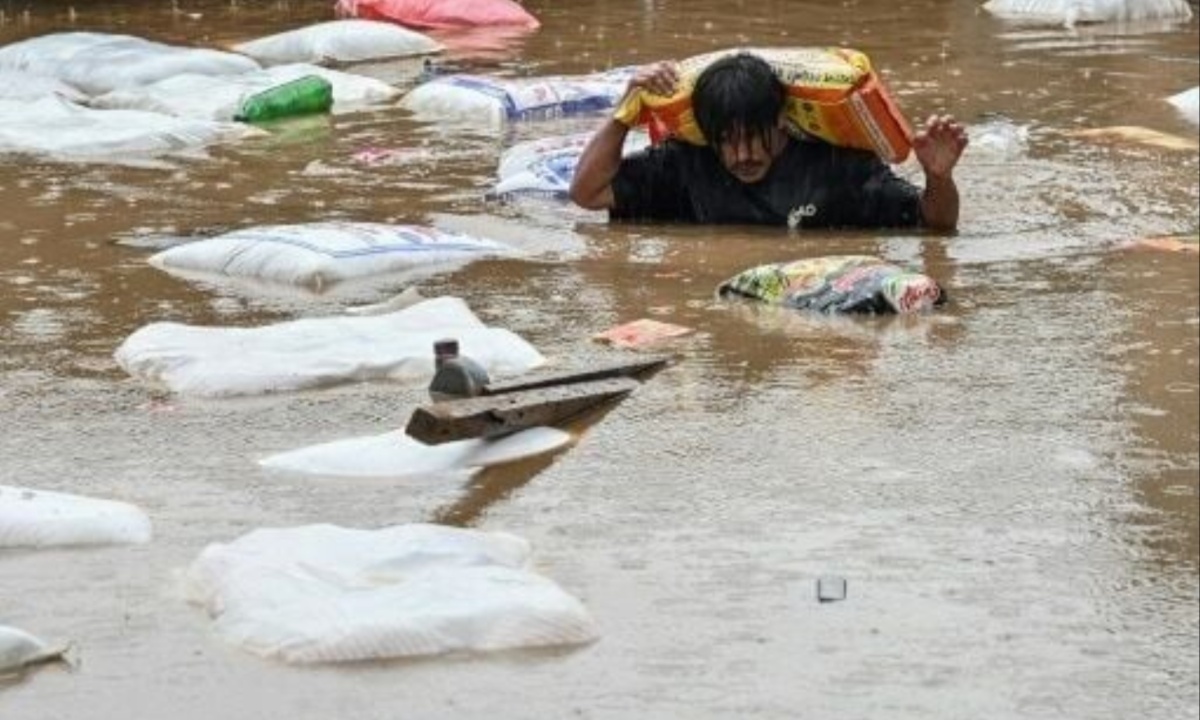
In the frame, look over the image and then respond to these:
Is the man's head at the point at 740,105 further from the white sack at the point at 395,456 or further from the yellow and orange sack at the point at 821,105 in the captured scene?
the white sack at the point at 395,456

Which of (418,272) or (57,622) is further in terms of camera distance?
(418,272)

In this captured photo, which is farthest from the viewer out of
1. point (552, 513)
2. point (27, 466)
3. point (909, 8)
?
point (909, 8)

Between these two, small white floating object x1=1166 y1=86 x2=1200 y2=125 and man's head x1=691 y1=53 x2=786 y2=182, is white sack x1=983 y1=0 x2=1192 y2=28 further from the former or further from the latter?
man's head x1=691 y1=53 x2=786 y2=182

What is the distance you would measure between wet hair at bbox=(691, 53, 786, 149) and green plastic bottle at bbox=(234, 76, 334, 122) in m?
2.87

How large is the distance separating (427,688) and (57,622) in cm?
66

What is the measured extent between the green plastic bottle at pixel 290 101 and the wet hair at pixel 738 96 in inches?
113

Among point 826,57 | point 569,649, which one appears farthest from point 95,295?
point 569,649

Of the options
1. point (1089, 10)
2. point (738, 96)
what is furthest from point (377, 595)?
point (1089, 10)

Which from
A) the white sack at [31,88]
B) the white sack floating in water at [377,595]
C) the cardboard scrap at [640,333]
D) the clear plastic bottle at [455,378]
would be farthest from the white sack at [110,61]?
the white sack floating in water at [377,595]

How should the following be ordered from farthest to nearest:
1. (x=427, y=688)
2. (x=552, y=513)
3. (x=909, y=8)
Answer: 1. (x=909, y=8)
2. (x=552, y=513)
3. (x=427, y=688)

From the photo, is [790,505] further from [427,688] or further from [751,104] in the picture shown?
→ [751,104]

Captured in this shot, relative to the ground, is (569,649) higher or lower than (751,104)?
lower

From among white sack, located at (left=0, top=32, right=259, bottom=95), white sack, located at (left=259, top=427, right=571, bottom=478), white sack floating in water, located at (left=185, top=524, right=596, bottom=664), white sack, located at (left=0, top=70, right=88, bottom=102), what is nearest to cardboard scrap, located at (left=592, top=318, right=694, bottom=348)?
white sack, located at (left=259, top=427, right=571, bottom=478)

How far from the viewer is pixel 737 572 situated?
4035 millimetres
